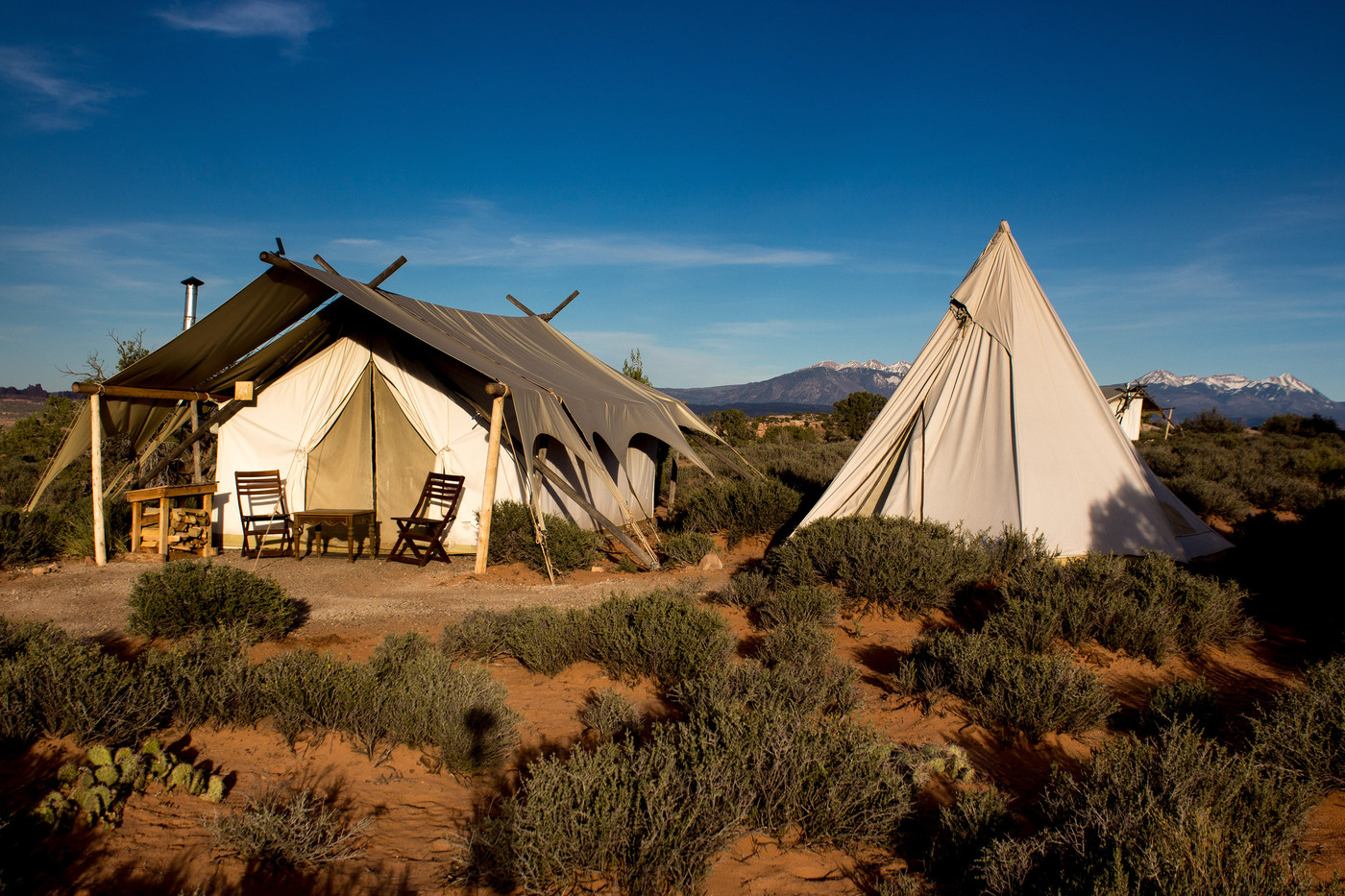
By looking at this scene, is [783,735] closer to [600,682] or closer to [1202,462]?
[600,682]

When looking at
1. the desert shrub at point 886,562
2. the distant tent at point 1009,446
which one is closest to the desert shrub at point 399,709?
the desert shrub at point 886,562

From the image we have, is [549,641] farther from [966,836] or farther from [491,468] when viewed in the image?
[491,468]

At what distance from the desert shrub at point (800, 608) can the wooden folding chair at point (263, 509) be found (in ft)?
20.1

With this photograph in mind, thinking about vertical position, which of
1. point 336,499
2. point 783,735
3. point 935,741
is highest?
point 336,499

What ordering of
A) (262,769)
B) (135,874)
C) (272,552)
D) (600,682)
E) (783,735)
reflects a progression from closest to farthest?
1. (135,874)
2. (783,735)
3. (262,769)
4. (600,682)
5. (272,552)

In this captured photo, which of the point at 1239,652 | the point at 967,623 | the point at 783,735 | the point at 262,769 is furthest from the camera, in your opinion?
the point at 967,623

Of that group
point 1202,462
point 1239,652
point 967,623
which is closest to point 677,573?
point 967,623

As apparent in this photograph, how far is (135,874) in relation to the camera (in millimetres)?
2373

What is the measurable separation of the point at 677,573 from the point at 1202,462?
44.5 ft

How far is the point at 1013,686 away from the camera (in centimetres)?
375

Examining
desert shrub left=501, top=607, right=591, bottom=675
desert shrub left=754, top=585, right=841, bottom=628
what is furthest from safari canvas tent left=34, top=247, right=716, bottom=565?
desert shrub left=754, top=585, right=841, bottom=628

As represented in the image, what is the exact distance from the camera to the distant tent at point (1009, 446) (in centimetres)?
660

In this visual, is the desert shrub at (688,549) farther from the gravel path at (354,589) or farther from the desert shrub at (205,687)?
the desert shrub at (205,687)

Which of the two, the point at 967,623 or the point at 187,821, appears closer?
the point at 187,821
